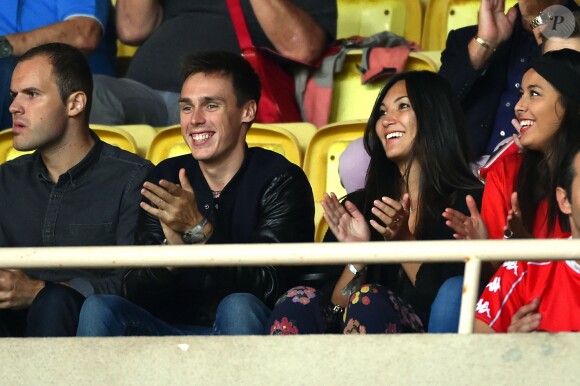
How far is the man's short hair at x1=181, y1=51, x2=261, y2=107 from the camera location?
4059 mm

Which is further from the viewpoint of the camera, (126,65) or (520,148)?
(126,65)

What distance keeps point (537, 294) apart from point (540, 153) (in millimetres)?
567

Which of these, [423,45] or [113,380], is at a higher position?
[423,45]

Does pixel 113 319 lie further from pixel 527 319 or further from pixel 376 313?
pixel 527 319

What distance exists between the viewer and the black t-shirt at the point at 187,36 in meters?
4.98

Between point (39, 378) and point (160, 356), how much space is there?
26 centimetres

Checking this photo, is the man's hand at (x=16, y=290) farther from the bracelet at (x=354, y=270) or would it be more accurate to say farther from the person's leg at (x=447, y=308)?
the person's leg at (x=447, y=308)

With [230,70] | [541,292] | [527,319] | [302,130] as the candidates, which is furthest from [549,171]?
[302,130]

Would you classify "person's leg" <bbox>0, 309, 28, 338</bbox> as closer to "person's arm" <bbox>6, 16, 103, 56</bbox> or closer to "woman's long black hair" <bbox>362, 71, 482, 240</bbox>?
"woman's long black hair" <bbox>362, 71, 482, 240</bbox>

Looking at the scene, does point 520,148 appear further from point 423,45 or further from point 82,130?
point 423,45

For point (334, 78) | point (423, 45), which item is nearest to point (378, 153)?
point (334, 78)

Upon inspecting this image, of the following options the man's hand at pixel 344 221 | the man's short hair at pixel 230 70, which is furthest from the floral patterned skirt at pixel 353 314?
the man's short hair at pixel 230 70

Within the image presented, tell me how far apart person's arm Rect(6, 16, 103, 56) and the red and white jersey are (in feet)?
7.96

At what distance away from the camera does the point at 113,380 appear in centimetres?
293
